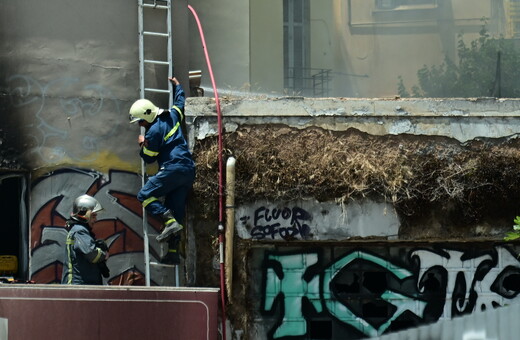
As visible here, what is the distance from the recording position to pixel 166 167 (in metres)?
10.3

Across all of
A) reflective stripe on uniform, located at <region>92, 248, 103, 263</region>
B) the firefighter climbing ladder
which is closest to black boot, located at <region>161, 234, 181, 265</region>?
the firefighter climbing ladder

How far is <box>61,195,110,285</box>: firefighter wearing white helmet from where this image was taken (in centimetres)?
1009

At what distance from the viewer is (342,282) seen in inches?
432

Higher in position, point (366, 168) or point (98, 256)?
point (366, 168)

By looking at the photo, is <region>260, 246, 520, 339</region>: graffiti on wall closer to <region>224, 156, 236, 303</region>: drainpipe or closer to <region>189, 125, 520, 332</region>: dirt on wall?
<region>189, 125, 520, 332</region>: dirt on wall

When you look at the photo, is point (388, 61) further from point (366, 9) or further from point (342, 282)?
point (342, 282)

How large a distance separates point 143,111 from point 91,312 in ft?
8.14

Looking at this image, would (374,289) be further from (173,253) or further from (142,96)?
(142,96)

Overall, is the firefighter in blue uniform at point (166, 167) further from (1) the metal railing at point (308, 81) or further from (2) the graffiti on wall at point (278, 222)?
(1) the metal railing at point (308, 81)

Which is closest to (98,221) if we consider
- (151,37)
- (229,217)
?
(229,217)

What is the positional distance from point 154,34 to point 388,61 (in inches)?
293

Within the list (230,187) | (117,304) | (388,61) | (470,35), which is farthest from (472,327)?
(470,35)

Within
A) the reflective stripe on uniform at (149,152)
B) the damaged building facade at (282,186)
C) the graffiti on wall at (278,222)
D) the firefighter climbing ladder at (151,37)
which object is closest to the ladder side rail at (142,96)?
the firefighter climbing ladder at (151,37)

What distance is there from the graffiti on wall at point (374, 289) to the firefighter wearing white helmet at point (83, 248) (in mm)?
1947
